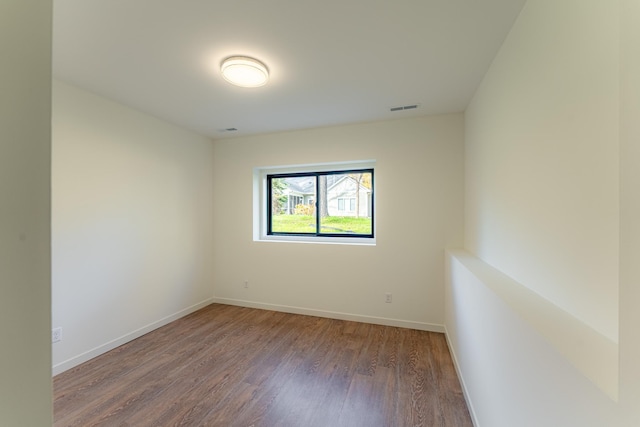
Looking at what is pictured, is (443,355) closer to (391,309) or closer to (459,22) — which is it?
(391,309)

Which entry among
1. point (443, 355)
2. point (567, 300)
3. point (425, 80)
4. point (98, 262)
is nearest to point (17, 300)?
point (567, 300)

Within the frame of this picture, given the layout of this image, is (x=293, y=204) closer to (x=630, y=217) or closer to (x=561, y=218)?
(x=561, y=218)

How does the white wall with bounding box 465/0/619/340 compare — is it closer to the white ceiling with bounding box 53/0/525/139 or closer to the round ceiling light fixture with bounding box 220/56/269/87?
the white ceiling with bounding box 53/0/525/139

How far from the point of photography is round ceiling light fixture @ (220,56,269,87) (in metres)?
1.92

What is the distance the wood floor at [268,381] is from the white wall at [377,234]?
45 cm

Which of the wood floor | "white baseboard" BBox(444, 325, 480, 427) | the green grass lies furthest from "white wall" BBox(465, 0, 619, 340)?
the green grass

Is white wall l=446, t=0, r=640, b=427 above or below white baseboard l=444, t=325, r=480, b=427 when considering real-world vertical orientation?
above

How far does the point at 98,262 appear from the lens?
8.39 ft

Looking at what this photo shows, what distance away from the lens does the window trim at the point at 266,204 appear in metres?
3.54

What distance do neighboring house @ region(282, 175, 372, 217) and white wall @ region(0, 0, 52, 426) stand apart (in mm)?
3224

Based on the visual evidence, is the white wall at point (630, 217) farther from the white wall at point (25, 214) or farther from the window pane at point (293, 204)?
the window pane at point (293, 204)

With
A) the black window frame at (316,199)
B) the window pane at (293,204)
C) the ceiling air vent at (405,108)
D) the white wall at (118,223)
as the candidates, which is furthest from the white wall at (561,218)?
the white wall at (118,223)

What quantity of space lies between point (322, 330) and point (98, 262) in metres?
2.45

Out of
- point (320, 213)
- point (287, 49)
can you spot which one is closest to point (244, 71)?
point (287, 49)
